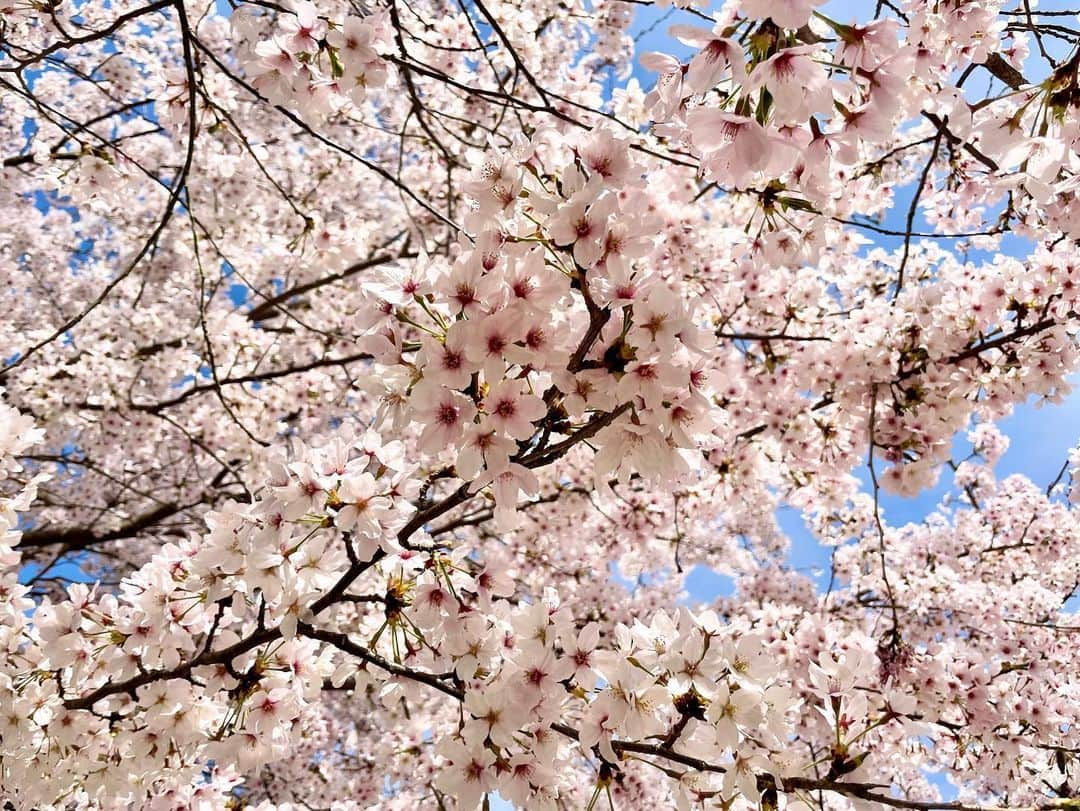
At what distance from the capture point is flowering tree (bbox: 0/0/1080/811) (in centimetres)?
142

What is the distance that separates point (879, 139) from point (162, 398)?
6.81 metres

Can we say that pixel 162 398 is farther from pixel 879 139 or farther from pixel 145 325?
pixel 879 139

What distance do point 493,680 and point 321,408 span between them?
→ 5.30 m

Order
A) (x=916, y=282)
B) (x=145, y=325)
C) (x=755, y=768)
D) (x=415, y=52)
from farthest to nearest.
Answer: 1. (x=145, y=325)
2. (x=415, y=52)
3. (x=916, y=282)
4. (x=755, y=768)

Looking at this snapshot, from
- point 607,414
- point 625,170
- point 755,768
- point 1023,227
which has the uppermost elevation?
point 1023,227

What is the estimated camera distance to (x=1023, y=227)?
295 cm

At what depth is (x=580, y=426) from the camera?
155 cm

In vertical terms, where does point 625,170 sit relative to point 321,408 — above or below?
below


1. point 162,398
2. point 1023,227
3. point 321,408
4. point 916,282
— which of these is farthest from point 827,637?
point 162,398

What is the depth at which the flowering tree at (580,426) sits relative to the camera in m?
1.42

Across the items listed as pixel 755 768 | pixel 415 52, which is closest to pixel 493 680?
pixel 755 768

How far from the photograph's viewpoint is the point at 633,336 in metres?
1.40

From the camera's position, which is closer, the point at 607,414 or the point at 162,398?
the point at 607,414

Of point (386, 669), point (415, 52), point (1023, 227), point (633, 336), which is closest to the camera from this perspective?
point (633, 336)
